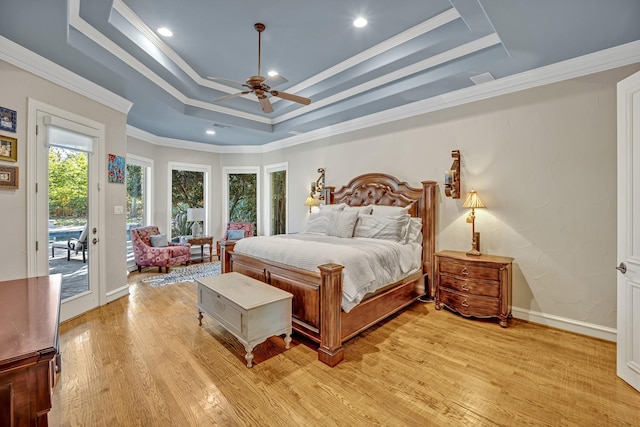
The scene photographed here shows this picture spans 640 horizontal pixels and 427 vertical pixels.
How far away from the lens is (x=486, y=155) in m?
3.57

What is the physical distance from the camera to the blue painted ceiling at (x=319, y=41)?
7.80 ft

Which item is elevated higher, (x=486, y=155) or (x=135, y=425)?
(x=486, y=155)

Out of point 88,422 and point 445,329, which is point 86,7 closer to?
point 88,422

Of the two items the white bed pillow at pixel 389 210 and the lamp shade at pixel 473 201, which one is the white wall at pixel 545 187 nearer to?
the lamp shade at pixel 473 201

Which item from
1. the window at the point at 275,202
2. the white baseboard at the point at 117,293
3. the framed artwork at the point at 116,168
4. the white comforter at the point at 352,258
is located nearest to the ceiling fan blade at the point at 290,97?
the white comforter at the point at 352,258

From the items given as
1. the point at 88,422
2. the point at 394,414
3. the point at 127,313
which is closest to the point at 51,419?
the point at 88,422

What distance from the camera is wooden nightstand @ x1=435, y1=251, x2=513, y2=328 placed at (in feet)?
10.2

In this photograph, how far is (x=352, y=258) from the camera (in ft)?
9.00

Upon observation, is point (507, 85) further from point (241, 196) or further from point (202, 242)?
point (202, 242)

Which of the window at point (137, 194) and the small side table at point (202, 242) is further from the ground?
the window at point (137, 194)

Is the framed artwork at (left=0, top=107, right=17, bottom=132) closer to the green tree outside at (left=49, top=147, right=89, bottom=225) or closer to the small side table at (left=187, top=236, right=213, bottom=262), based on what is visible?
the green tree outside at (left=49, top=147, right=89, bottom=225)

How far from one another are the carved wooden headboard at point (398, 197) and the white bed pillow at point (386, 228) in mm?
356

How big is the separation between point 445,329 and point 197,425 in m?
2.49

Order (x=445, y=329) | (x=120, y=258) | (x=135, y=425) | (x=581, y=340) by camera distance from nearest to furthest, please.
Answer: (x=135, y=425)
(x=581, y=340)
(x=445, y=329)
(x=120, y=258)
